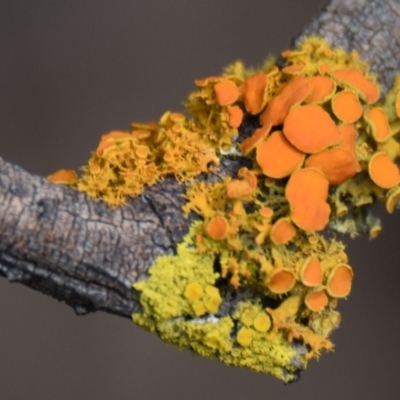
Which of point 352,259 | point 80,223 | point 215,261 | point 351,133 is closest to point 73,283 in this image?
point 80,223

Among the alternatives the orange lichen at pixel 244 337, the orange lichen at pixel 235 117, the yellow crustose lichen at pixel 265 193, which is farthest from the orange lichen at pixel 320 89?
the orange lichen at pixel 244 337

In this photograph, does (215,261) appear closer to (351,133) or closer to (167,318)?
(167,318)

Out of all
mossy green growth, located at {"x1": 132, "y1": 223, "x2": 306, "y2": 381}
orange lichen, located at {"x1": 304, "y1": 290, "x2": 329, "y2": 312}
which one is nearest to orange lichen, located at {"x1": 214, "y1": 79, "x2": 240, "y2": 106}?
mossy green growth, located at {"x1": 132, "y1": 223, "x2": 306, "y2": 381}

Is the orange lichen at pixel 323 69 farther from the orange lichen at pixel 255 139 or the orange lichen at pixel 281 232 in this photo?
the orange lichen at pixel 281 232

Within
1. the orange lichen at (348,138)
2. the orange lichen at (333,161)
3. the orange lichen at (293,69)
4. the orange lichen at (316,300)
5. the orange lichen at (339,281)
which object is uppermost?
the orange lichen at (293,69)

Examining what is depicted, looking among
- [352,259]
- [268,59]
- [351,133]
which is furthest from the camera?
[352,259]

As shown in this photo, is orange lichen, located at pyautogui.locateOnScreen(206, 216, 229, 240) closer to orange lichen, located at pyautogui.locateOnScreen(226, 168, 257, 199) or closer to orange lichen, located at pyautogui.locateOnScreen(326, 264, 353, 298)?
orange lichen, located at pyautogui.locateOnScreen(226, 168, 257, 199)
